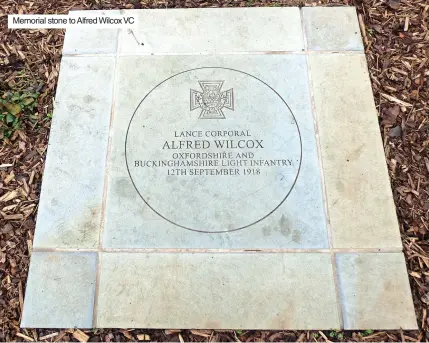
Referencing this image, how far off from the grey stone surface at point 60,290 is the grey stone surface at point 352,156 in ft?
4.51

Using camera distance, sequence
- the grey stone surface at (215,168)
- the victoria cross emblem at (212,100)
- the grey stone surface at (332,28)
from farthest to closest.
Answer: the grey stone surface at (332,28) < the victoria cross emblem at (212,100) < the grey stone surface at (215,168)

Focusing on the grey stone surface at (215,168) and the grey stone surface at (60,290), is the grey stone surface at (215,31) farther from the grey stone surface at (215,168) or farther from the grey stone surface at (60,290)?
the grey stone surface at (60,290)

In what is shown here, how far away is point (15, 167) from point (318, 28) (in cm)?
220

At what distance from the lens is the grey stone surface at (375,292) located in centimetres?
190

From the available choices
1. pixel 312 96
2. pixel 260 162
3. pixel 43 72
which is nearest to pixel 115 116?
pixel 43 72

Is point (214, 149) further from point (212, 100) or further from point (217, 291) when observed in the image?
point (217, 291)

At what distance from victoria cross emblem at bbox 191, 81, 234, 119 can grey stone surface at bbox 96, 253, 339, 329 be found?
0.87 metres

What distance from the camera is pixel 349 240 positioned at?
203cm

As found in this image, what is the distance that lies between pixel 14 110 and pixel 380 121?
7.70 feet

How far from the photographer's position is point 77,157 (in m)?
2.23

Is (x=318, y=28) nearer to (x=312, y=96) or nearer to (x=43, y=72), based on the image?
(x=312, y=96)
